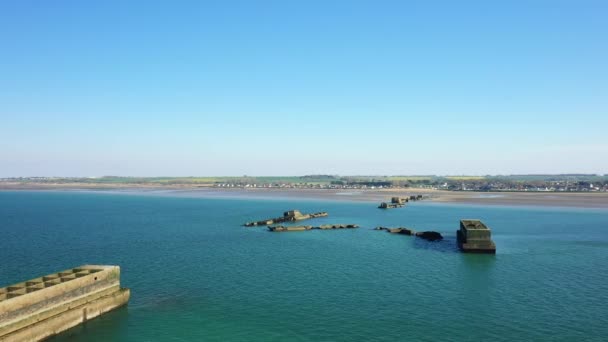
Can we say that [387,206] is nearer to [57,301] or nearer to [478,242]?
[478,242]

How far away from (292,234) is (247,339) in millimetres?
56545

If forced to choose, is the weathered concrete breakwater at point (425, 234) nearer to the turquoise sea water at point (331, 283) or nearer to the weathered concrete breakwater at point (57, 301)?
the turquoise sea water at point (331, 283)

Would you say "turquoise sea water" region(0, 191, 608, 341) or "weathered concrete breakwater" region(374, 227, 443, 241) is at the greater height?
"weathered concrete breakwater" region(374, 227, 443, 241)

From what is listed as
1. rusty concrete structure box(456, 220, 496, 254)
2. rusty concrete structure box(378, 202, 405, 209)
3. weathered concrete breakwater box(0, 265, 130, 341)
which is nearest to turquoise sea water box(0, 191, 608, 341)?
weathered concrete breakwater box(0, 265, 130, 341)

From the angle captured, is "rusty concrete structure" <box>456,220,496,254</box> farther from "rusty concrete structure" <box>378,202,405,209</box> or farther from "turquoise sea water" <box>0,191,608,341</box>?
"rusty concrete structure" <box>378,202,405,209</box>

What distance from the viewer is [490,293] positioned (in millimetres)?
44000

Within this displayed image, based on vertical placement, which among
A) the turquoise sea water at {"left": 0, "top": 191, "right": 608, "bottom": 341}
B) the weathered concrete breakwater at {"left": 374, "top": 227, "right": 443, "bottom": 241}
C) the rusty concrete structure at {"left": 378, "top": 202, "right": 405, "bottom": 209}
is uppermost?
the rusty concrete structure at {"left": 378, "top": 202, "right": 405, "bottom": 209}

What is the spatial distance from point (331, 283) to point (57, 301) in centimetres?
2552

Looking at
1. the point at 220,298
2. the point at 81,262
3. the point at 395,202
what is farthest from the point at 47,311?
the point at 395,202

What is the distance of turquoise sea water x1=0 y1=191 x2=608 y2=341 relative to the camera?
111ft

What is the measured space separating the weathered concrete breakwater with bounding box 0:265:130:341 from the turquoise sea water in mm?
1100

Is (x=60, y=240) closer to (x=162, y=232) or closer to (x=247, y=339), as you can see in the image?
(x=162, y=232)

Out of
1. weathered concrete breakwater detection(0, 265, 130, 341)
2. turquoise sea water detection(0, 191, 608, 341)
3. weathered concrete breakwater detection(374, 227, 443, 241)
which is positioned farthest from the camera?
weathered concrete breakwater detection(374, 227, 443, 241)

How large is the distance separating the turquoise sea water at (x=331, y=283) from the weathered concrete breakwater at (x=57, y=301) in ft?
3.61
